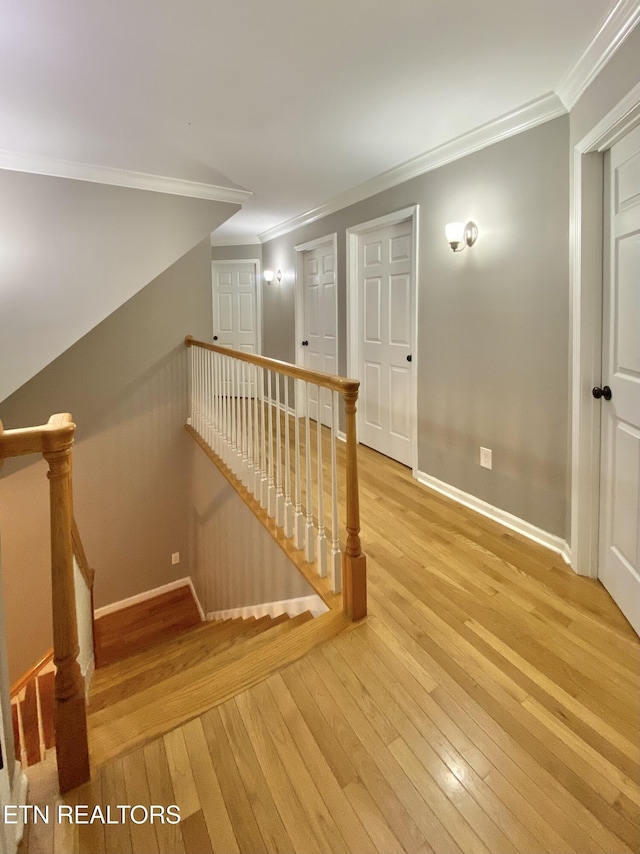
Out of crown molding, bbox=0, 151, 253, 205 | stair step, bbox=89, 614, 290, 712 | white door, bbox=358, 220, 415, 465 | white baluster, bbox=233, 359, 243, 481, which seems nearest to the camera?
stair step, bbox=89, 614, 290, 712

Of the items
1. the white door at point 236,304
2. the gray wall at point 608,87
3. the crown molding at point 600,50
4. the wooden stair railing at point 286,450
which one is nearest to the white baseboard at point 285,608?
the wooden stair railing at point 286,450

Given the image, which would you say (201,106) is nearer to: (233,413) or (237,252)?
(233,413)

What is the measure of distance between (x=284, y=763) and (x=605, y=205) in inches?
94.5

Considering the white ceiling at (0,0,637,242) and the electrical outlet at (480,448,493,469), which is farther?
the electrical outlet at (480,448,493,469)

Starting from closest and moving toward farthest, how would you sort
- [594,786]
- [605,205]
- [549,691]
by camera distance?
1. [594,786]
2. [549,691]
3. [605,205]

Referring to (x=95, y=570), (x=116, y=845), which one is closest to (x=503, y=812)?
(x=116, y=845)

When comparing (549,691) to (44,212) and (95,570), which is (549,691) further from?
(95,570)

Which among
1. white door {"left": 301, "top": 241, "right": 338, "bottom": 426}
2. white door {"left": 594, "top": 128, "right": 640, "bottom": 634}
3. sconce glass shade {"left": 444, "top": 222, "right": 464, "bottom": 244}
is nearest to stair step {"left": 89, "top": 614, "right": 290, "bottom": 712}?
white door {"left": 594, "top": 128, "right": 640, "bottom": 634}

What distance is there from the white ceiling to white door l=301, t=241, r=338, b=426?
1.43m

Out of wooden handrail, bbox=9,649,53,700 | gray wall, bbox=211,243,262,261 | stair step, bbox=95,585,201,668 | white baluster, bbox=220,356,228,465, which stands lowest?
stair step, bbox=95,585,201,668

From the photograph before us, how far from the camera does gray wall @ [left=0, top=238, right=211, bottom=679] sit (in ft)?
12.4

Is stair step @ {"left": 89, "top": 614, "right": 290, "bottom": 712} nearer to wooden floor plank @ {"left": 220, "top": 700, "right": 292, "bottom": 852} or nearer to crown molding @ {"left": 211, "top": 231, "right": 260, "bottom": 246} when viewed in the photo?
wooden floor plank @ {"left": 220, "top": 700, "right": 292, "bottom": 852}

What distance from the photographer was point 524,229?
2.42m

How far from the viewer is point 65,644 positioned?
1219 millimetres
